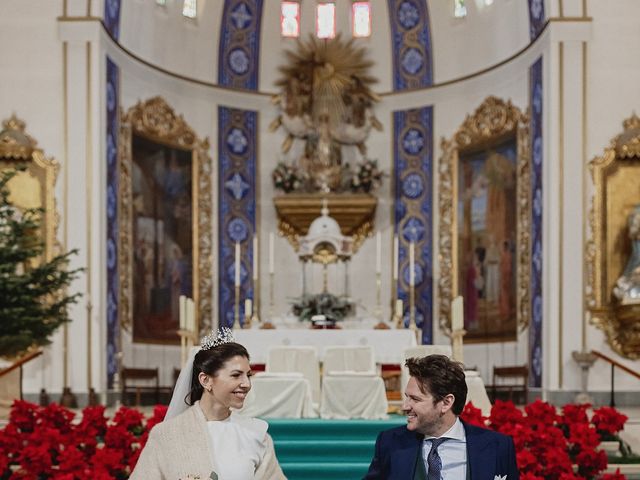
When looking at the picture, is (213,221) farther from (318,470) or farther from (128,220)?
(318,470)

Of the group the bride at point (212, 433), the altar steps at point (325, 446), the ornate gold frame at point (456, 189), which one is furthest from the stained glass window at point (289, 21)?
the bride at point (212, 433)

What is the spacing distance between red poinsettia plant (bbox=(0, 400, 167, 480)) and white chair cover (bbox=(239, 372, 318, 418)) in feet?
10.0

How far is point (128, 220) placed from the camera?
1694 centimetres

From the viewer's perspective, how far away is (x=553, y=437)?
8.23m

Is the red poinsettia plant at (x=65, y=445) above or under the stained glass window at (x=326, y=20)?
under

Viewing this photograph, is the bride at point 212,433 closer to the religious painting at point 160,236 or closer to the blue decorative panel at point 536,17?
the blue decorative panel at point 536,17

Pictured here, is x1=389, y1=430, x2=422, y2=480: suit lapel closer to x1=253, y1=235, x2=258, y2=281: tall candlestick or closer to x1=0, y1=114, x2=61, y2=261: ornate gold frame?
x1=0, y1=114, x2=61, y2=261: ornate gold frame

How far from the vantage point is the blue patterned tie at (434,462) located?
14.0ft

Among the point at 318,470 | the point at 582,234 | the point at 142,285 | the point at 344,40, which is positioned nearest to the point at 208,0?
the point at 344,40

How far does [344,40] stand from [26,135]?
6201mm

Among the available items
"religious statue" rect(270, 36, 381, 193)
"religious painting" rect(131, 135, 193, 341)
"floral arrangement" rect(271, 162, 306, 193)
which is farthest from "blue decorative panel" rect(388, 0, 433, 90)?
"religious painting" rect(131, 135, 193, 341)

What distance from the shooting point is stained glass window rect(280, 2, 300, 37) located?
19.4 m

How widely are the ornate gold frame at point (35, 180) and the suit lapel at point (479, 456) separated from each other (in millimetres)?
11601

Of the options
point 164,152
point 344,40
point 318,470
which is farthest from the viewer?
point 344,40
